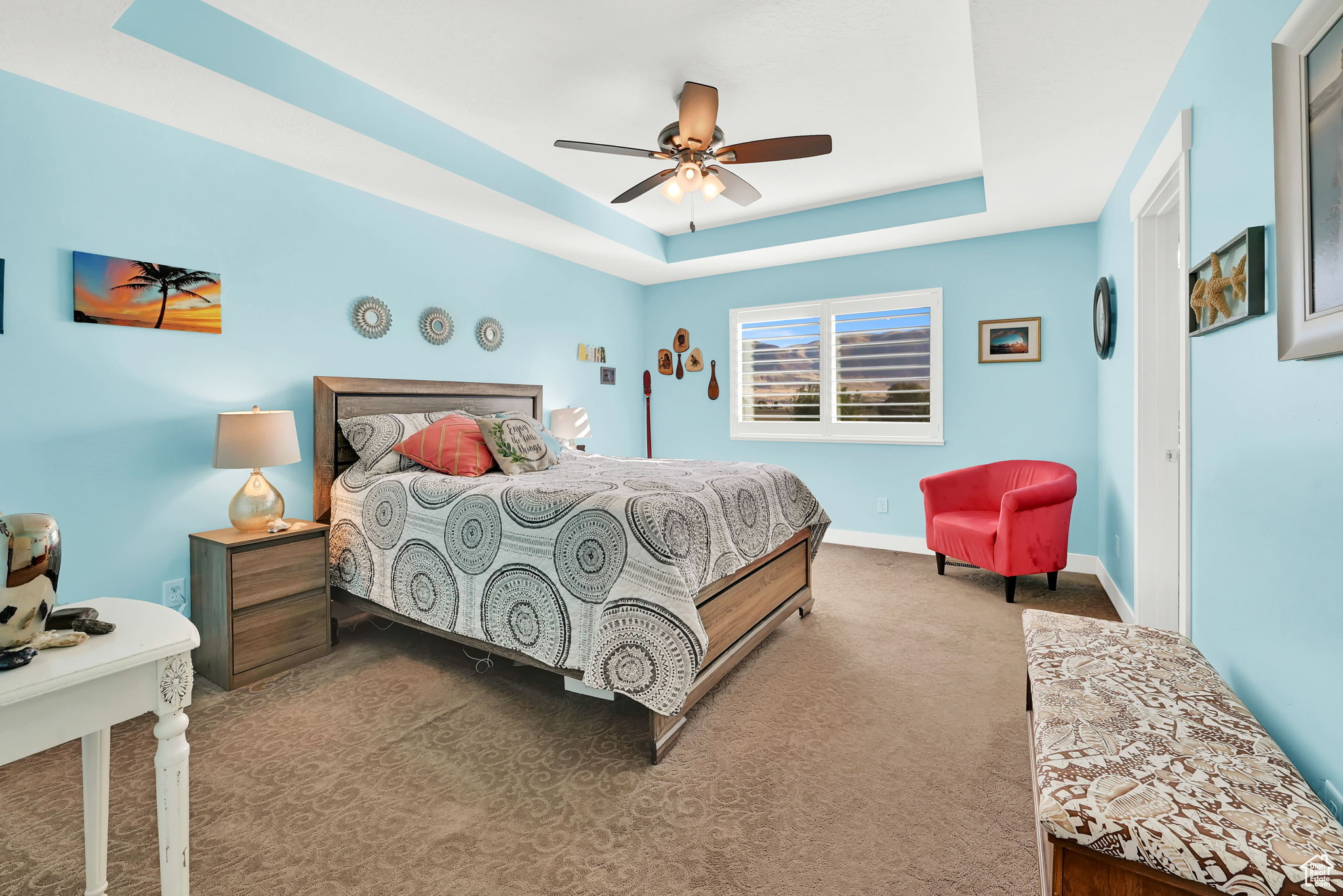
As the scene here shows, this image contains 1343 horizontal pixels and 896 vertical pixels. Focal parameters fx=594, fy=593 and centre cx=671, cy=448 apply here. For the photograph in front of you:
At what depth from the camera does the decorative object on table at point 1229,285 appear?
1503mm

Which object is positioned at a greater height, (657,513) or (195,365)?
(195,365)

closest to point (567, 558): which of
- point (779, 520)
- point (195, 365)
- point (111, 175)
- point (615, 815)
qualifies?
point (615, 815)

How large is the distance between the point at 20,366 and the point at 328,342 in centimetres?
124

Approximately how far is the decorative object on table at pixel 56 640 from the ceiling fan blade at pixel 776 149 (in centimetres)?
260

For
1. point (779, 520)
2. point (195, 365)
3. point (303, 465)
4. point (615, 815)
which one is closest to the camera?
point (615, 815)

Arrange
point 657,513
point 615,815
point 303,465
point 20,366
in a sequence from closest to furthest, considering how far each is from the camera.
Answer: point 615,815, point 657,513, point 20,366, point 303,465

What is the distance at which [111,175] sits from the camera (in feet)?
8.27

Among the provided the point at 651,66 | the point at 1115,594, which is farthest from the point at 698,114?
the point at 1115,594

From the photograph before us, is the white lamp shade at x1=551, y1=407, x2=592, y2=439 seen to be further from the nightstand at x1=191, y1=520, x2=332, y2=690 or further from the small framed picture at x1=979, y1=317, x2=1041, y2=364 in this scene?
the small framed picture at x1=979, y1=317, x2=1041, y2=364

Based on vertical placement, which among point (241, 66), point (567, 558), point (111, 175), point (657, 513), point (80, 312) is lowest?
point (567, 558)

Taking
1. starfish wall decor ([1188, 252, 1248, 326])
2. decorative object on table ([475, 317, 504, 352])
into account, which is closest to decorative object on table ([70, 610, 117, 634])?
starfish wall decor ([1188, 252, 1248, 326])

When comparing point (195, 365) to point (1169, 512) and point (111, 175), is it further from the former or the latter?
point (1169, 512)

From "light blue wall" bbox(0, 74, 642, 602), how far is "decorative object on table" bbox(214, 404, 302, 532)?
0.88 ft

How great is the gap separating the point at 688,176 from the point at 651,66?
50cm
